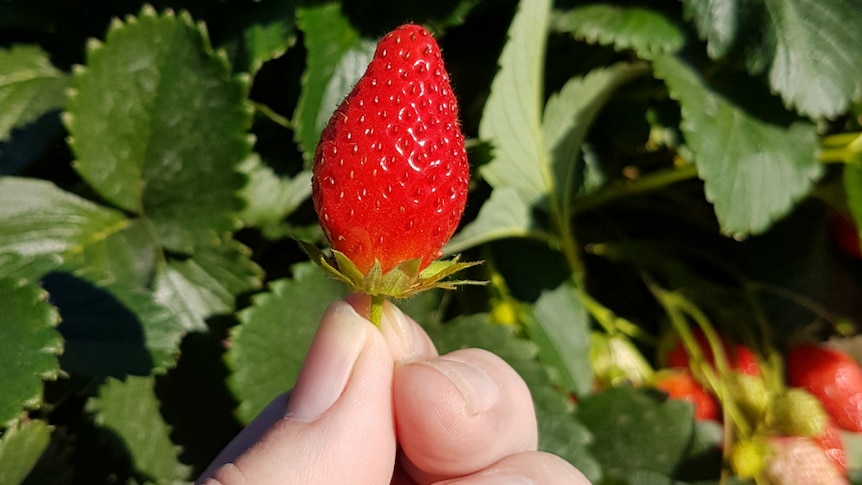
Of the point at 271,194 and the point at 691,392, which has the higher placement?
the point at 271,194

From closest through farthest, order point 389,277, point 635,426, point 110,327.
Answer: point 389,277, point 110,327, point 635,426

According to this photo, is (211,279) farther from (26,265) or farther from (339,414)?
(339,414)

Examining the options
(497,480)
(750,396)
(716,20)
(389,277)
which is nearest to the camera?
(389,277)

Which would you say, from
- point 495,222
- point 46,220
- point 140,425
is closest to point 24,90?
point 46,220

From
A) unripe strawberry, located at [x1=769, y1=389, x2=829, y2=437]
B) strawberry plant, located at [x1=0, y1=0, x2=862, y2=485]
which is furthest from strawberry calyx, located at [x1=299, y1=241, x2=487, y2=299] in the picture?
unripe strawberry, located at [x1=769, y1=389, x2=829, y2=437]

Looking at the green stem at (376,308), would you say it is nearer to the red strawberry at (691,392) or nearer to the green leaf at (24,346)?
the green leaf at (24,346)

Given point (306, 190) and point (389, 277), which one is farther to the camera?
point (306, 190)

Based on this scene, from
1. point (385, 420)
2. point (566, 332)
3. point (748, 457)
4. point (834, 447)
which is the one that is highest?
point (385, 420)
